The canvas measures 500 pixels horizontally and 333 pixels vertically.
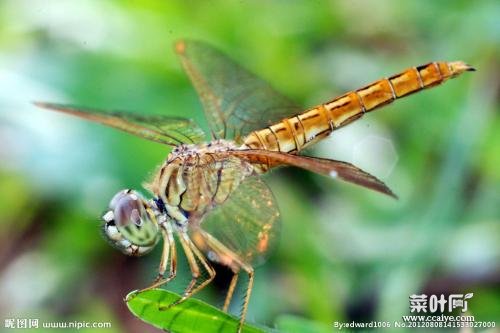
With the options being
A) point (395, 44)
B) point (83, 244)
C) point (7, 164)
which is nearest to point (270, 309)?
point (83, 244)

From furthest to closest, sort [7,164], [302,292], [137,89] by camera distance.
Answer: [137,89], [7,164], [302,292]

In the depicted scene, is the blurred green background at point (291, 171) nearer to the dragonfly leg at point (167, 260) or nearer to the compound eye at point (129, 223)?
the dragonfly leg at point (167, 260)

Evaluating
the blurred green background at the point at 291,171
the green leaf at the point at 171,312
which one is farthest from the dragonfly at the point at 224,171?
the blurred green background at the point at 291,171

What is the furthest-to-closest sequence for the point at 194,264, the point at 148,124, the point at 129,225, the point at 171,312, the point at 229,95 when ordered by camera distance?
the point at 229,95
the point at 148,124
the point at 194,264
the point at 129,225
the point at 171,312

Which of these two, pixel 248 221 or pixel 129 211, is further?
pixel 248 221

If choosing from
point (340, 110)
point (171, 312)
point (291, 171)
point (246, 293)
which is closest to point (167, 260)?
point (246, 293)

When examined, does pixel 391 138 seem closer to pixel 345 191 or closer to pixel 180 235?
pixel 345 191

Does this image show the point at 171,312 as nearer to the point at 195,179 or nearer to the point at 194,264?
the point at 194,264

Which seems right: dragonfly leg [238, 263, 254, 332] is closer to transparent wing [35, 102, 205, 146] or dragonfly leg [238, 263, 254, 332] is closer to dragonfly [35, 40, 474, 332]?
dragonfly [35, 40, 474, 332]
